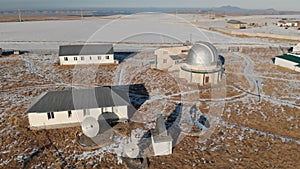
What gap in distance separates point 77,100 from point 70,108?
1083mm

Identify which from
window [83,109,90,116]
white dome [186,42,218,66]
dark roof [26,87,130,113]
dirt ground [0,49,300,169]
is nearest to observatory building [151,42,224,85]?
white dome [186,42,218,66]

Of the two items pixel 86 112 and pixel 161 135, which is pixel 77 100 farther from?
pixel 161 135

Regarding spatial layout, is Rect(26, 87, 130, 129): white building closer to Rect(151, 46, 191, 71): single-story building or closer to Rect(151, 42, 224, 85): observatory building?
Rect(151, 42, 224, 85): observatory building

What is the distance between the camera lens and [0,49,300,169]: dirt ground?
1543cm

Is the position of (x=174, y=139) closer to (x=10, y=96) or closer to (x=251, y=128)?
(x=251, y=128)

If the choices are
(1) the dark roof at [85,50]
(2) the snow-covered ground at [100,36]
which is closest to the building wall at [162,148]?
(1) the dark roof at [85,50]

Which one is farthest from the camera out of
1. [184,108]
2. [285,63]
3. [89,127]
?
[285,63]

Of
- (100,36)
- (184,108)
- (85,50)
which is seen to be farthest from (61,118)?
(100,36)

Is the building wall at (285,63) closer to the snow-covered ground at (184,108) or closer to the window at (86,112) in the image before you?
the snow-covered ground at (184,108)

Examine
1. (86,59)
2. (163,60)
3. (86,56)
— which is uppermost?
(86,56)

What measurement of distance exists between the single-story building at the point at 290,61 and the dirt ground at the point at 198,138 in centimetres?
124

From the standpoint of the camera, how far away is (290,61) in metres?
35.8

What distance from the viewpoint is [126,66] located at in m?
37.8

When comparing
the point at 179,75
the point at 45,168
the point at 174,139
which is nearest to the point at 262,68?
Answer: the point at 179,75
